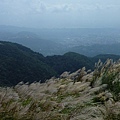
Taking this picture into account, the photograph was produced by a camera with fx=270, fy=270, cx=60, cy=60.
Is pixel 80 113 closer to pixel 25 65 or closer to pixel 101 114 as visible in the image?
pixel 101 114

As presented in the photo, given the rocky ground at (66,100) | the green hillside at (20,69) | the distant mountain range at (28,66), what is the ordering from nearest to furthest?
the rocky ground at (66,100) → the green hillside at (20,69) → the distant mountain range at (28,66)

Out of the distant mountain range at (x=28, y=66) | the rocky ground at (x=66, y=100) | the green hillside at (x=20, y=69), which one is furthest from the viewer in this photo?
the distant mountain range at (x=28, y=66)

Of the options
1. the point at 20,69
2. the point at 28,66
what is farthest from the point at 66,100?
the point at 28,66

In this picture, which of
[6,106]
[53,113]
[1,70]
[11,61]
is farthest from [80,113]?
[11,61]

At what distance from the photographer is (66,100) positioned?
3439 mm

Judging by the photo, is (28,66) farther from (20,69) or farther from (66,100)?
(66,100)

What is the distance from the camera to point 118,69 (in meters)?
4.92

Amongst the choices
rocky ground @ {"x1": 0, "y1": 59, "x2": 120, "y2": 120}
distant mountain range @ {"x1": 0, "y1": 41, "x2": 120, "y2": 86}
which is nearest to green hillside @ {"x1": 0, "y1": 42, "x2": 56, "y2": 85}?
distant mountain range @ {"x1": 0, "y1": 41, "x2": 120, "y2": 86}

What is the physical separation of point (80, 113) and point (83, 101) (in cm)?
58

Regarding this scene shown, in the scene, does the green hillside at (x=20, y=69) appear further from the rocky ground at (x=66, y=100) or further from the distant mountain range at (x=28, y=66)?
the rocky ground at (x=66, y=100)

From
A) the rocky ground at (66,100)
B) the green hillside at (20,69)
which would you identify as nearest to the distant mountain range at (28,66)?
the green hillside at (20,69)

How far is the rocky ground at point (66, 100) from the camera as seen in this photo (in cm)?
285

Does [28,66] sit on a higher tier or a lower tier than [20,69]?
higher

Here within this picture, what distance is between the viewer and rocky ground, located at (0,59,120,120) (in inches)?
112
